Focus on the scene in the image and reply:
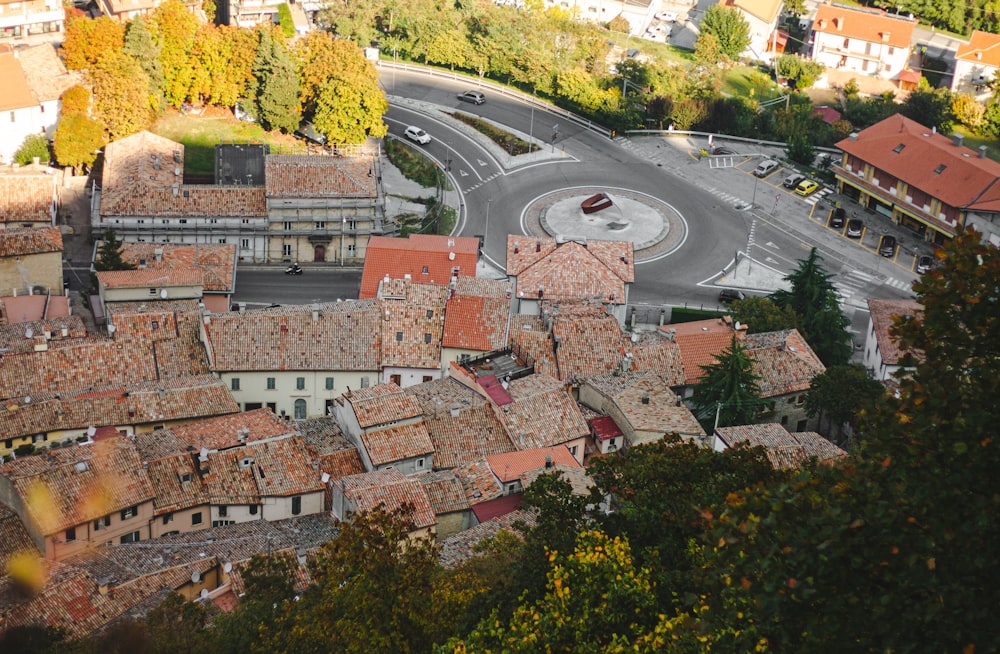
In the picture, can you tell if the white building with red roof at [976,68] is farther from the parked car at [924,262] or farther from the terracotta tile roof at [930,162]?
the parked car at [924,262]

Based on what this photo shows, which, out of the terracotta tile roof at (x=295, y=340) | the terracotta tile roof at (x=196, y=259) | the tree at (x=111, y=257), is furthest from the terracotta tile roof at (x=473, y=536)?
the tree at (x=111, y=257)

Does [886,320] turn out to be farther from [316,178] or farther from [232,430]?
[232,430]

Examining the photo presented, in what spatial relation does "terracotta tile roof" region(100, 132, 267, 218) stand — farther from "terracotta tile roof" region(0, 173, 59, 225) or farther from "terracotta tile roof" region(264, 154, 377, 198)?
"terracotta tile roof" region(0, 173, 59, 225)

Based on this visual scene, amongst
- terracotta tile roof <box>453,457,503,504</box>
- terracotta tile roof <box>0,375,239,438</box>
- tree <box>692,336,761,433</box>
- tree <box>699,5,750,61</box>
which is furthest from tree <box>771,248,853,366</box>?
tree <box>699,5,750,61</box>

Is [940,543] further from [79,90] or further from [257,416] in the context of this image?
[79,90]

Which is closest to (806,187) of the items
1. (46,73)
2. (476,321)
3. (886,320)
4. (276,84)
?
(886,320)
